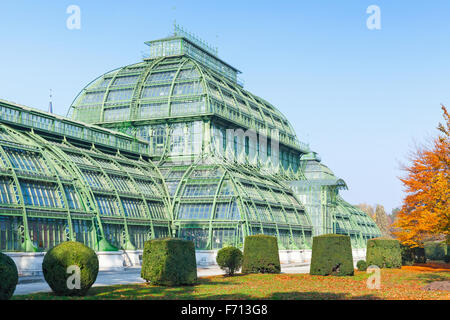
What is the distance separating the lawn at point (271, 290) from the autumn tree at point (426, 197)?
14.6 ft

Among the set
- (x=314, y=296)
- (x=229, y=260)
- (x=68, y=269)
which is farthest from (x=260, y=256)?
(x=68, y=269)

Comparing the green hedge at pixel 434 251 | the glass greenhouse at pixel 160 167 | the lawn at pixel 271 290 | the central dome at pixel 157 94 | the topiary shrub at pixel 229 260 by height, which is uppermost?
the central dome at pixel 157 94

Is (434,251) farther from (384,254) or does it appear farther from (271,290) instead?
(271,290)

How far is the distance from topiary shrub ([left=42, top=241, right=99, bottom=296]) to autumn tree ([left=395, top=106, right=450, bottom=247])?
2195 centimetres

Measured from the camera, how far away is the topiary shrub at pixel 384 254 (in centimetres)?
5372

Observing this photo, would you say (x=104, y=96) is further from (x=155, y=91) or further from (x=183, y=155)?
(x=183, y=155)

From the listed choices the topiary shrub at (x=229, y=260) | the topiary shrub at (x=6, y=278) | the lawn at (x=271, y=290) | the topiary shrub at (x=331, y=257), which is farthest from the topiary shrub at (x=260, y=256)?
the topiary shrub at (x=6, y=278)

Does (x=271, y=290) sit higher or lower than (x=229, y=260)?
lower

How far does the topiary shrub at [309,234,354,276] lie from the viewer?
140ft

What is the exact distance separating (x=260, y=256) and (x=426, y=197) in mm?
14718

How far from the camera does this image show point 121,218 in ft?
185

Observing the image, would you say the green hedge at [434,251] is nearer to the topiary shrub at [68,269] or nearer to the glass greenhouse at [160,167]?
the glass greenhouse at [160,167]

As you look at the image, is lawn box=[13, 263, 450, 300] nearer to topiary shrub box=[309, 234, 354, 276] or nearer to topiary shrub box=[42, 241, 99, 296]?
topiary shrub box=[42, 241, 99, 296]

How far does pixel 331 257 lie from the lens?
4288 cm
